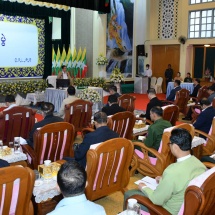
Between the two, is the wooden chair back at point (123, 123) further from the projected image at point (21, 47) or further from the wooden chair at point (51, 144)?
the projected image at point (21, 47)

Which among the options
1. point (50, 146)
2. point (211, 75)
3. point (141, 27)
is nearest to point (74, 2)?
point (141, 27)

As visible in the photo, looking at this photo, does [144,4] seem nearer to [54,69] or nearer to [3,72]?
[54,69]

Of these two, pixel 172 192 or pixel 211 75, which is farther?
pixel 211 75

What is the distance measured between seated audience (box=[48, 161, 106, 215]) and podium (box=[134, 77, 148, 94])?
45.0 feet

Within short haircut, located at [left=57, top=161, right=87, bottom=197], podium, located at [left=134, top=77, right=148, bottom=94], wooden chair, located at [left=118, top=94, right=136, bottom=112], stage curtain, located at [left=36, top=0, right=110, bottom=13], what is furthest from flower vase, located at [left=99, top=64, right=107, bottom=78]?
short haircut, located at [left=57, top=161, right=87, bottom=197]

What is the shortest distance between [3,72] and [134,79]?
639 centimetres

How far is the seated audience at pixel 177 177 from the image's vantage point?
8.14ft

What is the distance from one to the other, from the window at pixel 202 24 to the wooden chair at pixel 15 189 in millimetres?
13171

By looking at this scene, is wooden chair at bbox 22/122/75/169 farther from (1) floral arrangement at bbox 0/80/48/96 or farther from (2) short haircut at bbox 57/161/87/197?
(1) floral arrangement at bbox 0/80/48/96

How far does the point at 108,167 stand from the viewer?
3.16 metres

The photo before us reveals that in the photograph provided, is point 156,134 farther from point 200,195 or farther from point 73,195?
point 73,195

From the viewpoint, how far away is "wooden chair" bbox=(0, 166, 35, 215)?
2.26 metres

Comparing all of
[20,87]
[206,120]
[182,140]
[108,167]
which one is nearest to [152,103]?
[206,120]

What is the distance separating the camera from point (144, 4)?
52.4 feet
